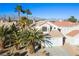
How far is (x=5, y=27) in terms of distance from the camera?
7055mm

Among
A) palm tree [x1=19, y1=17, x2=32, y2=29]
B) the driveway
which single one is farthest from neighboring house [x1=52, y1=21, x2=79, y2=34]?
palm tree [x1=19, y1=17, x2=32, y2=29]

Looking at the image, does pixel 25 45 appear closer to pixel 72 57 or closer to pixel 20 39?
pixel 20 39

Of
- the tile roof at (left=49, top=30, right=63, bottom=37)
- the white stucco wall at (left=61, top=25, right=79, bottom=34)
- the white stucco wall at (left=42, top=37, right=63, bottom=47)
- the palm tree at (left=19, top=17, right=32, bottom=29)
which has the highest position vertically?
the palm tree at (left=19, top=17, right=32, bottom=29)

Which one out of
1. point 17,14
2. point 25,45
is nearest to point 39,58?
point 25,45

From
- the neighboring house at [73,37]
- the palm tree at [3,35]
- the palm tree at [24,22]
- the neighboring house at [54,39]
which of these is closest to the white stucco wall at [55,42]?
the neighboring house at [54,39]

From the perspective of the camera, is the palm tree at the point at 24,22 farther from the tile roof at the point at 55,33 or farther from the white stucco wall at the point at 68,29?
the white stucco wall at the point at 68,29

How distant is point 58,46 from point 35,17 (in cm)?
52

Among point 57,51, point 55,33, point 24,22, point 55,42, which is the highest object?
point 24,22

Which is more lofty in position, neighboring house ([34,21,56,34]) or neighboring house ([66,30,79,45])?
neighboring house ([34,21,56,34])

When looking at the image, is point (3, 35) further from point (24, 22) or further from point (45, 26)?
point (45, 26)

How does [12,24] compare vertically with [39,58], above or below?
above

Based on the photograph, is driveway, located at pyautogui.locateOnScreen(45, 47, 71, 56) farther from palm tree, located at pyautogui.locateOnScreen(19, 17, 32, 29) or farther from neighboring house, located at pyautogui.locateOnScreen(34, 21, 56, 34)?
palm tree, located at pyautogui.locateOnScreen(19, 17, 32, 29)

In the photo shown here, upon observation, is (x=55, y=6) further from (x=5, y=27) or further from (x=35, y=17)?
(x=5, y=27)

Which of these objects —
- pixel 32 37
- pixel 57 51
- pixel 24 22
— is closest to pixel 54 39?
pixel 57 51
